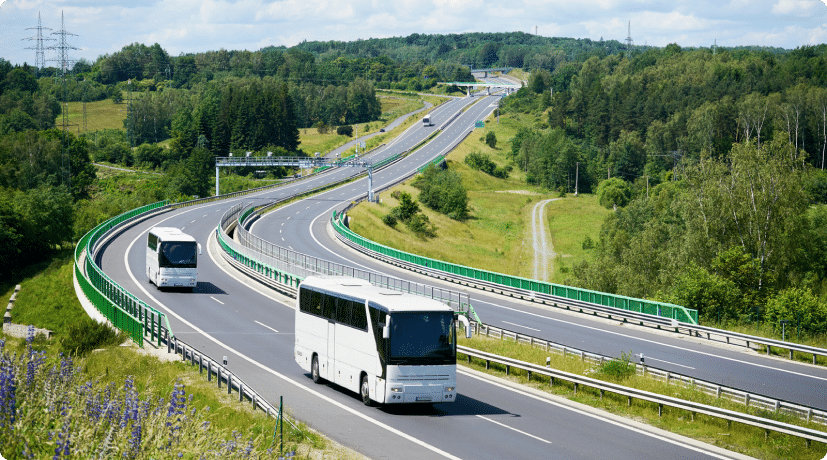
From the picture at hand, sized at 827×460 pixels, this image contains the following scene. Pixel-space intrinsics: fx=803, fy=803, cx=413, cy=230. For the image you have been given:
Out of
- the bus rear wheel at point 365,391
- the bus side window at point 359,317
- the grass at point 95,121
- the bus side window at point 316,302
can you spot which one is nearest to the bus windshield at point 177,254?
the bus side window at point 316,302

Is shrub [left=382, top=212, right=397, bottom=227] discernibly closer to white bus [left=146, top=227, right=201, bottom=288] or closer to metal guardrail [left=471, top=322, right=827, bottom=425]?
white bus [left=146, top=227, right=201, bottom=288]

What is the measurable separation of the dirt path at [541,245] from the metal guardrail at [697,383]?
49.9 m

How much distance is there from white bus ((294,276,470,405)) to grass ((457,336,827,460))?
481 cm

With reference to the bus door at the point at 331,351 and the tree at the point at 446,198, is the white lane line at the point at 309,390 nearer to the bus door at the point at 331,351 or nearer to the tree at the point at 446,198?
the bus door at the point at 331,351

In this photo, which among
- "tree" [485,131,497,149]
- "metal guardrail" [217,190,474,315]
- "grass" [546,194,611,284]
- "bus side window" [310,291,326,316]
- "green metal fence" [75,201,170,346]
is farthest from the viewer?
"tree" [485,131,497,149]

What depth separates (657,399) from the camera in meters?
21.1

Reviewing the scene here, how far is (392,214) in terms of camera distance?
319 ft

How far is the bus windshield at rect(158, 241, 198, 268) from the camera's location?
44.9 meters

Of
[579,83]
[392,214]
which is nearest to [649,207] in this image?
[392,214]

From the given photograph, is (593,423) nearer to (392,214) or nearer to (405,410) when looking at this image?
(405,410)

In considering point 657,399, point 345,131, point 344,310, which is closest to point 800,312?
point 657,399

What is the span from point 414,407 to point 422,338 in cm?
253

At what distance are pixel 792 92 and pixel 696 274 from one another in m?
99.6

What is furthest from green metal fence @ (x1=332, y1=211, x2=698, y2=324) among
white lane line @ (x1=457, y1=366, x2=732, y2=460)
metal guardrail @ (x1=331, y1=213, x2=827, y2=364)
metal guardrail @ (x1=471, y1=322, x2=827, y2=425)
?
white lane line @ (x1=457, y1=366, x2=732, y2=460)
